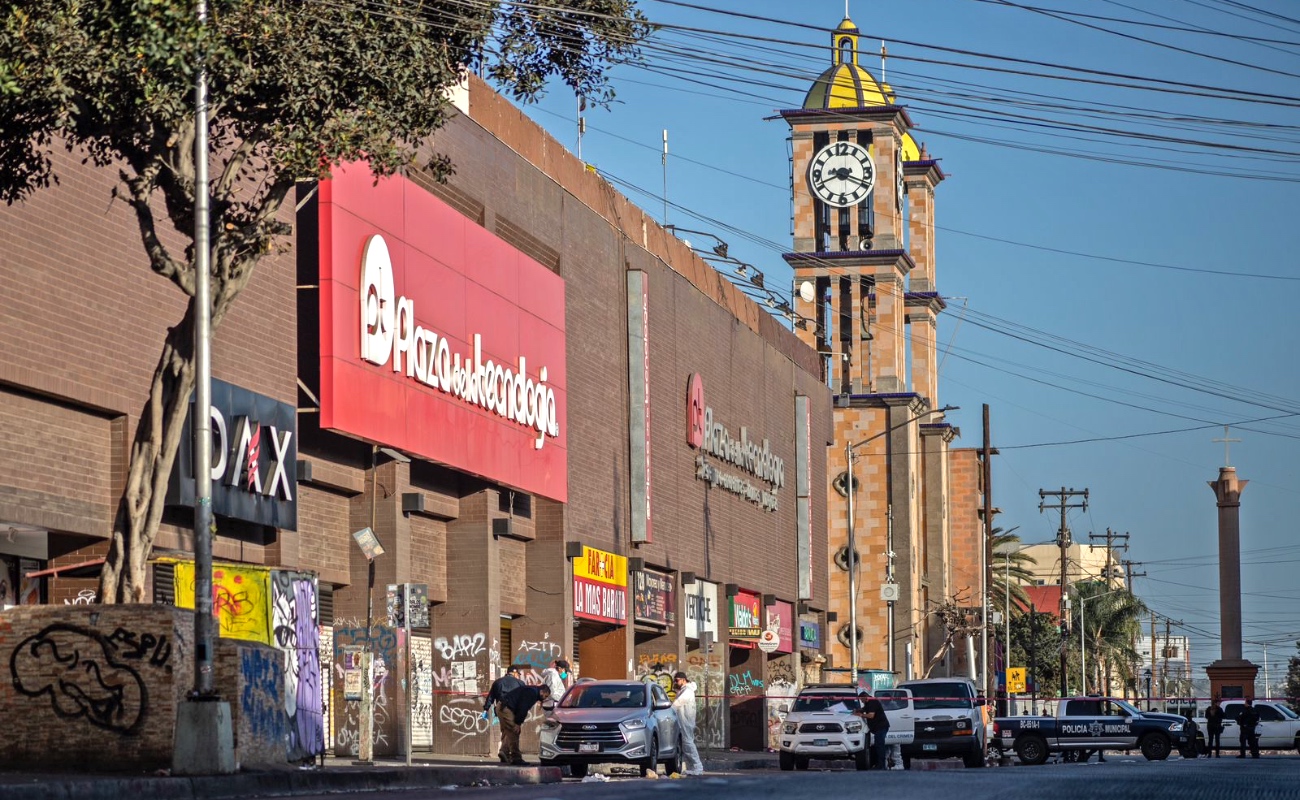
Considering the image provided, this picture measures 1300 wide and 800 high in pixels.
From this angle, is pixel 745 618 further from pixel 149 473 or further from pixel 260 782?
pixel 260 782

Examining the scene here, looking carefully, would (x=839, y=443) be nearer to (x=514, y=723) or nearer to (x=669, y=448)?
(x=669, y=448)

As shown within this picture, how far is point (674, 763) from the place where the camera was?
30562mm

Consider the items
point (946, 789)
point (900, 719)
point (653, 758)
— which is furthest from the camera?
point (900, 719)

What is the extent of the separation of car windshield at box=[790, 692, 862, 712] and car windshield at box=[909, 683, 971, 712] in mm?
3161

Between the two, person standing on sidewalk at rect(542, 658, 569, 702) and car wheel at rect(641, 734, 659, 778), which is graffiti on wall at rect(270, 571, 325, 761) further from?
person standing on sidewalk at rect(542, 658, 569, 702)

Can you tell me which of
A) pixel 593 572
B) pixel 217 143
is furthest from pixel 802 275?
pixel 217 143

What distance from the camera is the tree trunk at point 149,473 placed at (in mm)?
21578

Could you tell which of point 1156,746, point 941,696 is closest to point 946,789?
point 941,696

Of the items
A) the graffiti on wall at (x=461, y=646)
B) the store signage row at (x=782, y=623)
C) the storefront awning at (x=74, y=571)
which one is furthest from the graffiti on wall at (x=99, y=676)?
the store signage row at (x=782, y=623)

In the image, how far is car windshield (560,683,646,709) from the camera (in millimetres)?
29706

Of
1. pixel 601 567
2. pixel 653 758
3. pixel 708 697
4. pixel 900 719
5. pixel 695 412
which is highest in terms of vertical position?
pixel 695 412

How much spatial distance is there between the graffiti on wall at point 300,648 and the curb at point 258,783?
6.64 ft

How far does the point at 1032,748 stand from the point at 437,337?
842 inches

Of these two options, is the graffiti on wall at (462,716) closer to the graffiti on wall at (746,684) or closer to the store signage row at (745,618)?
the store signage row at (745,618)
